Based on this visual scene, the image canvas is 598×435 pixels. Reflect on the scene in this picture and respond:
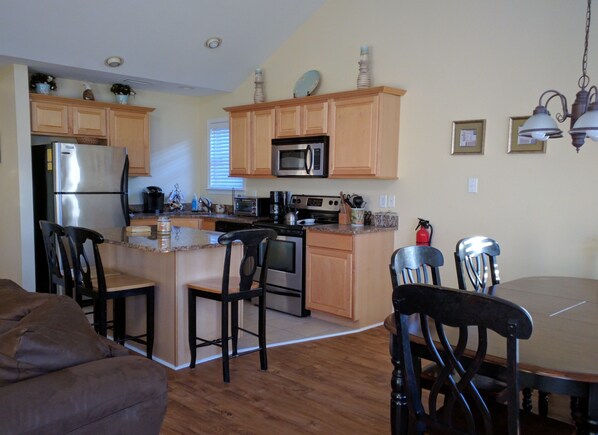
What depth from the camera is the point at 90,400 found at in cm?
131

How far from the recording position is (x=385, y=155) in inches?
177

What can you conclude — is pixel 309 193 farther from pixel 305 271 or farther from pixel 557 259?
pixel 557 259

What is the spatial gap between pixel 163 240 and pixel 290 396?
1.41 metres

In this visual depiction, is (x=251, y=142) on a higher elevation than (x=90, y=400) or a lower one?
higher

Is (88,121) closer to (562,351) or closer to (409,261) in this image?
(409,261)

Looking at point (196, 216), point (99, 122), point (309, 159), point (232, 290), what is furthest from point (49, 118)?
point (232, 290)

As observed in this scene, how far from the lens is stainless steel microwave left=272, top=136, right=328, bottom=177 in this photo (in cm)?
488

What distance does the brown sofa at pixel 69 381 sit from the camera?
1.22 meters

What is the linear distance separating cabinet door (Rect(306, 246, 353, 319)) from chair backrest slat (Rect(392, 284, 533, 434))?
97.5 inches

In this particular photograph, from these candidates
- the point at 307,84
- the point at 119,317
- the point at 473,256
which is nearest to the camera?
the point at 473,256

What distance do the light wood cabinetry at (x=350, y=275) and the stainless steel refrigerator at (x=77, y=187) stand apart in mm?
2202

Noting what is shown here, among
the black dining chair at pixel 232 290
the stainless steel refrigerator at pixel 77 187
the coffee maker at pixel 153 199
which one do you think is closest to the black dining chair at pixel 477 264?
the black dining chair at pixel 232 290

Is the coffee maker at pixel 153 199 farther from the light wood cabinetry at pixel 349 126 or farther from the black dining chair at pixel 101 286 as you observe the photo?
the black dining chair at pixel 101 286

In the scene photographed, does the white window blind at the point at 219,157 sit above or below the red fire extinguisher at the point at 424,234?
above
